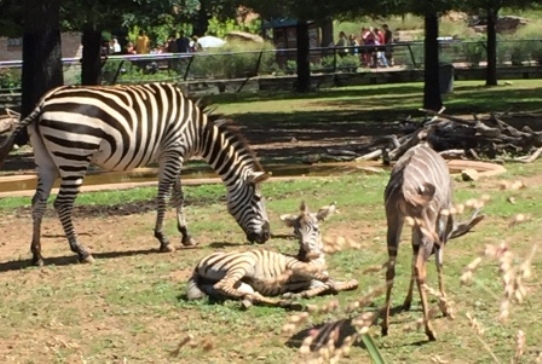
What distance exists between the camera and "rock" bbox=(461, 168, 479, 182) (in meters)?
13.4

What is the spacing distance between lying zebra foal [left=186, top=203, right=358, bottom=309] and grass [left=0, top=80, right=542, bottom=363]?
101mm

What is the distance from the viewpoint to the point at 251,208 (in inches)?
417

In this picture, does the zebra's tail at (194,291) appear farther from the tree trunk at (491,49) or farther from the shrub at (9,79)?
the shrub at (9,79)

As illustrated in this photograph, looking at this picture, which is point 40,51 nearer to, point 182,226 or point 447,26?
point 182,226

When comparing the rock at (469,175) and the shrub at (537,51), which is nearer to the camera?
the rock at (469,175)

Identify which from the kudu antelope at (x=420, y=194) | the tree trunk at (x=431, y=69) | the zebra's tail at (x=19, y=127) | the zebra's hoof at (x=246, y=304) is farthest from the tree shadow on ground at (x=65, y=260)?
the tree trunk at (x=431, y=69)

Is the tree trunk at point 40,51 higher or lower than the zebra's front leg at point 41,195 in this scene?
higher

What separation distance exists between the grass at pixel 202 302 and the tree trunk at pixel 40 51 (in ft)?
19.6

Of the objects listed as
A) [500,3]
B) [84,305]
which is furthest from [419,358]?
[500,3]

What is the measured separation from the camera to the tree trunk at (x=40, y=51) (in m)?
19.6

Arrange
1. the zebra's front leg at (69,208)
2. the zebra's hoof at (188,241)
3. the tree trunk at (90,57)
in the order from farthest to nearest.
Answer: the tree trunk at (90,57), the zebra's hoof at (188,241), the zebra's front leg at (69,208)

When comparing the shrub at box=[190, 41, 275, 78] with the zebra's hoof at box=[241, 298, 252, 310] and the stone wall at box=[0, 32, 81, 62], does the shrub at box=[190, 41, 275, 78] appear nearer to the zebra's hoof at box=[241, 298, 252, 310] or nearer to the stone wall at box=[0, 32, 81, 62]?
the stone wall at box=[0, 32, 81, 62]

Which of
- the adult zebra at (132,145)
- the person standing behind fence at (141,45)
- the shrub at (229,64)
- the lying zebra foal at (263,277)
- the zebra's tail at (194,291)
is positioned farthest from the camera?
the person standing behind fence at (141,45)

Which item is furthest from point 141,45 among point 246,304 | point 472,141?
point 246,304
